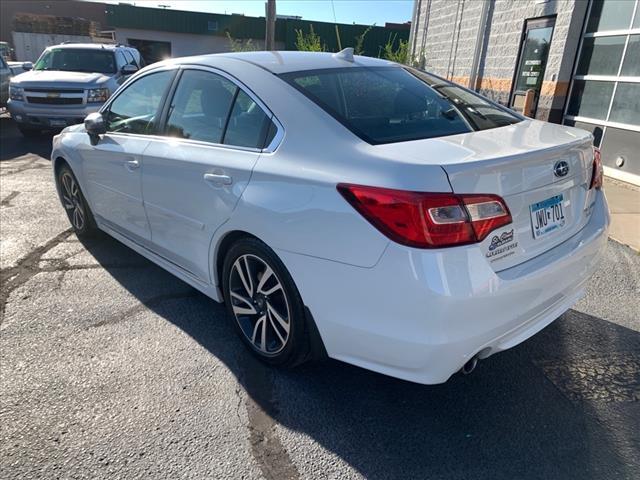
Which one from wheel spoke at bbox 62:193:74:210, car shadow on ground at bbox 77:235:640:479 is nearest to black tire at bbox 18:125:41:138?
wheel spoke at bbox 62:193:74:210

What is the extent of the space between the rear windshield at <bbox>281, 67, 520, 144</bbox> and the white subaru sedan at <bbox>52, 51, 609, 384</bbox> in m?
0.01

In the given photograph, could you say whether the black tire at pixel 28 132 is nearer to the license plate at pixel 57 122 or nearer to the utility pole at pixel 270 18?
the license plate at pixel 57 122

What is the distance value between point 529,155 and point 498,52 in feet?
30.3

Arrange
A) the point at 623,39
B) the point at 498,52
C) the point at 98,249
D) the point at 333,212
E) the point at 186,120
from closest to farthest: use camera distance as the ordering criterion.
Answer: the point at 333,212 < the point at 186,120 < the point at 98,249 < the point at 623,39 < the point at 498,52

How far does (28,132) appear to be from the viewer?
10.8 meters

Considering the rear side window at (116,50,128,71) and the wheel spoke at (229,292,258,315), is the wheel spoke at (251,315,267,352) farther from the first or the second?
the rear side window at (116,50,128,71)

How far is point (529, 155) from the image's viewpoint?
2.21 metres

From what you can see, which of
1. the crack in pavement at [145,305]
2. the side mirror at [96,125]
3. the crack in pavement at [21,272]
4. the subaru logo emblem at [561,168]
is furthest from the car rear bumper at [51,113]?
the subaru logo emblem at [561,168]

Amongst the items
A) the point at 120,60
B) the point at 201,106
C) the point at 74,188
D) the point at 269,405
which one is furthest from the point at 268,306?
the point at 120,60

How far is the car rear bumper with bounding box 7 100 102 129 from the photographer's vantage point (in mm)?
9320

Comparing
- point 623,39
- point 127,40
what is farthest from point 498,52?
point 127,40

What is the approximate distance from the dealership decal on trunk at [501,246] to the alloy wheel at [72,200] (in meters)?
3.82

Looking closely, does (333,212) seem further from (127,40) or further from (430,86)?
(127,40)

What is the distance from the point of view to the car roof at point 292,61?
291cm
